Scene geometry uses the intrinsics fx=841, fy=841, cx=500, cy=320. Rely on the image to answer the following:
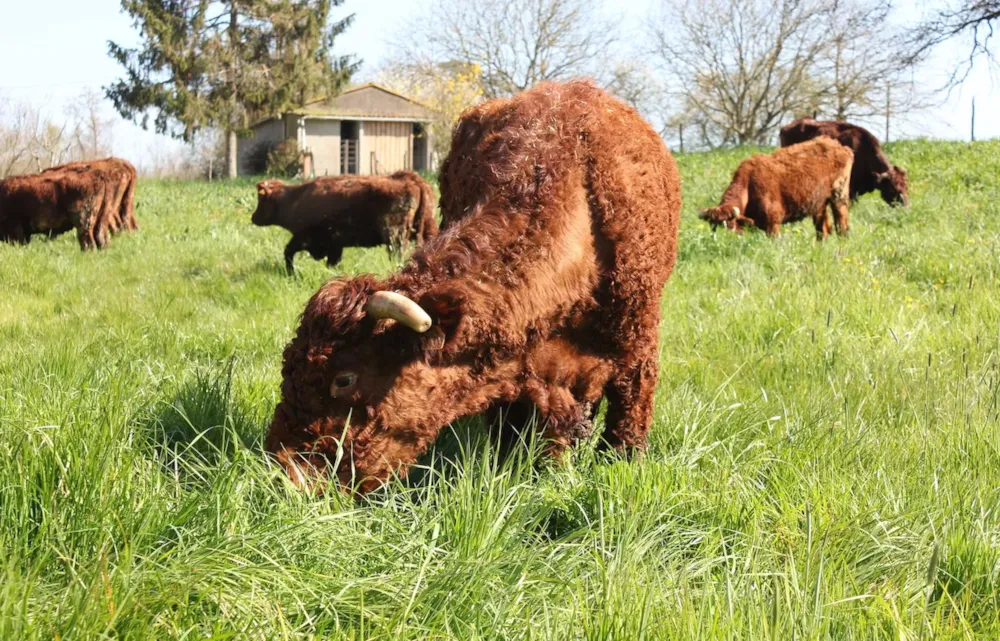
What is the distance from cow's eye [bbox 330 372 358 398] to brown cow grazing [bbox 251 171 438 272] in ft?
27.1

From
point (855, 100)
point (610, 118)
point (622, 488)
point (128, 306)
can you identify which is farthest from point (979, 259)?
point (855, 100)

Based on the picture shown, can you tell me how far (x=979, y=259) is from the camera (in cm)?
873

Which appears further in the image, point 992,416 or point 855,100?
point 855,100

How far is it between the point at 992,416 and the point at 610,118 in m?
2.34

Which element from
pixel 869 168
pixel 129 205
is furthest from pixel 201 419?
pixel 869 168

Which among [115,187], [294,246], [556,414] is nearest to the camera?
[556,414]

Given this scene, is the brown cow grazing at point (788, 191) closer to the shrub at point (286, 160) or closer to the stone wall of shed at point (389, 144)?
the shrub at point (286, 160)

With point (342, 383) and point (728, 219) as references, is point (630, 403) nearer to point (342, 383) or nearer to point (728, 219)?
point (342, 383)

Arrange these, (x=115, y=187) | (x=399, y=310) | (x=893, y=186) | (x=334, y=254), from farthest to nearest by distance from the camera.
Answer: (x=893, y=186) < (x=115, y=187) < (x=334, y=254) < (x=399, y=310)

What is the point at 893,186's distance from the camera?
17.1 meters

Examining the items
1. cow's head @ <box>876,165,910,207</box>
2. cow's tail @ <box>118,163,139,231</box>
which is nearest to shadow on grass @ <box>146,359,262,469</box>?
cow's tail @ <box>118,163,139,231</box>

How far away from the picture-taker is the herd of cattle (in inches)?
125

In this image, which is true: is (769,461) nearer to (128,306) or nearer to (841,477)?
(841,477)

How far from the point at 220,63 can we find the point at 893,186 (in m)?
36.3
